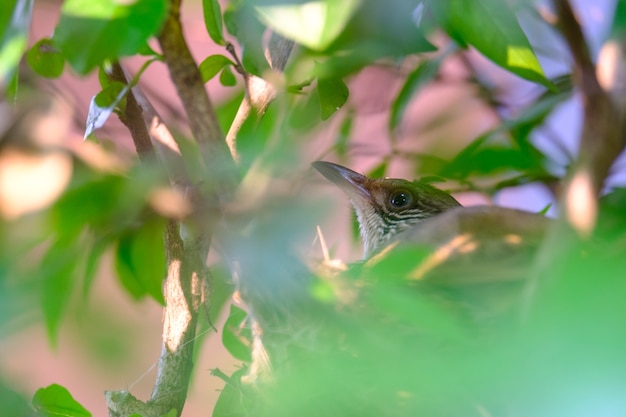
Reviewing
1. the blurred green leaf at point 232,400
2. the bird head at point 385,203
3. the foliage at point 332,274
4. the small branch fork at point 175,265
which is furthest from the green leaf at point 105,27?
the bird head at point 385,203

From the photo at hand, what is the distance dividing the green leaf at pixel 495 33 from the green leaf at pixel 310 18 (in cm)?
26

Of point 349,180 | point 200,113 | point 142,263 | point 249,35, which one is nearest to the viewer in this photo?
point 200,113

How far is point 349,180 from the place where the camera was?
1782 millimetres

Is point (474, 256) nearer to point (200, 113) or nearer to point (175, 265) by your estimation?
point (200, 113)

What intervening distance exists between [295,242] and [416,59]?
982 millimetres

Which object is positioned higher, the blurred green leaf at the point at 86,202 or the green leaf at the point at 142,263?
the green leaf at the point at 142,263

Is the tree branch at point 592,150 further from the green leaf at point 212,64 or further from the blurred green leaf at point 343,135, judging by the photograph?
the blurred green leaf at point 343,135

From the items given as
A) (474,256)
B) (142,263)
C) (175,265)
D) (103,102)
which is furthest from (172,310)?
(474,256)

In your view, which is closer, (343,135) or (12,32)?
(12,32)

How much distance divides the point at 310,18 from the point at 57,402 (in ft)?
2.29

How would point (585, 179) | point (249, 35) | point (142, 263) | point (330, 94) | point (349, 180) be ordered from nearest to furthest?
point (585, 179) < point (249, 35) < point (330, 94) < point (142, 263) < point (349, 180)

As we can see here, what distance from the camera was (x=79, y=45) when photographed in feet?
2.41

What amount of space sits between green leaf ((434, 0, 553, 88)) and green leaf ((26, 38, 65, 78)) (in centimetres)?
54

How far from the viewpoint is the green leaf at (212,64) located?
110cm
